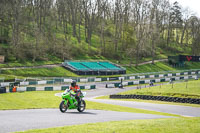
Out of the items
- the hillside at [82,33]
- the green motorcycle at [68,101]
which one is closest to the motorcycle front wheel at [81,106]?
the green motorcycle at [68,101]

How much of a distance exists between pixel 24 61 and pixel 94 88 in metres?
25.1

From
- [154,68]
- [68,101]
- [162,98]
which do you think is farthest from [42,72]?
[68,101]

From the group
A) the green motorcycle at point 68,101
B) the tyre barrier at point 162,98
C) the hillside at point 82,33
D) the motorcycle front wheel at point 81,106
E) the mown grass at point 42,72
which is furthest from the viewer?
the hillside at point 82,33

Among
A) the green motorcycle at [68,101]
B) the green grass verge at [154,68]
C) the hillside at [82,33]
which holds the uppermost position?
the hillside at [82,33]

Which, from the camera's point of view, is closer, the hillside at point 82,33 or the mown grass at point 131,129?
the mown grass at point 131,129

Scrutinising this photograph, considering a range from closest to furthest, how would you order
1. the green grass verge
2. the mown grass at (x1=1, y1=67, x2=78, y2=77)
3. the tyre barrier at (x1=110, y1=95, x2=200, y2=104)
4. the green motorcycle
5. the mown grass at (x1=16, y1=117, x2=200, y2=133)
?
the mown grass at (x1=16, y1=117, x2=200, y2=133) → the green motorcycle → the tyre barrier at (x1=110, y1=95, x2=200, y2=104) → the mown grass at (x1=1, y1=67, x2=78, y2=77) → the green grass verge

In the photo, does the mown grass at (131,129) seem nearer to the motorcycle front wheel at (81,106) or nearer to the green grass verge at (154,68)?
the motorcycle front wheel at (81,106)

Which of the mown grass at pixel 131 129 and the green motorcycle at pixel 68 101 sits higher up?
the green motorcycle at pixel 68 101

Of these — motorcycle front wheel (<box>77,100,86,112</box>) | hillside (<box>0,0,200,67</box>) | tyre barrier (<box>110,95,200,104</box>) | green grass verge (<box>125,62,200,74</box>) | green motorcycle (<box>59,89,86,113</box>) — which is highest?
hillside (<box>0,0,200,67</box>)

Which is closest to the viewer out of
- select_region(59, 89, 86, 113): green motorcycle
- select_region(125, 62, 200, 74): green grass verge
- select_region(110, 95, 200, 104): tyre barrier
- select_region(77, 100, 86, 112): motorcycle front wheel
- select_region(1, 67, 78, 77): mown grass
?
select_region(59, 89, 86, 113): green motorcycle

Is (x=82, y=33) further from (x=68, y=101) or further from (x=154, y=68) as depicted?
(x=68, y=101)

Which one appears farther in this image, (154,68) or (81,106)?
(154,68)

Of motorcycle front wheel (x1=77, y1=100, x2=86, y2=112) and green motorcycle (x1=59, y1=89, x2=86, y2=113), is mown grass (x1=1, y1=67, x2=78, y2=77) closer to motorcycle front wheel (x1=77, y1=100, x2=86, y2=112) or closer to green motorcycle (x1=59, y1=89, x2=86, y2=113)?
motorcycle front wheel (x1=77, y1=100, x2=86, y2=112)

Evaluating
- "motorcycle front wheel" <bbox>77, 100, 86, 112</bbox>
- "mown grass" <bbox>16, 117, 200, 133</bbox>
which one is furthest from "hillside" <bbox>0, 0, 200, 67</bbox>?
"mown grass" <bbox>16, 117, 200, 133</bbox>
